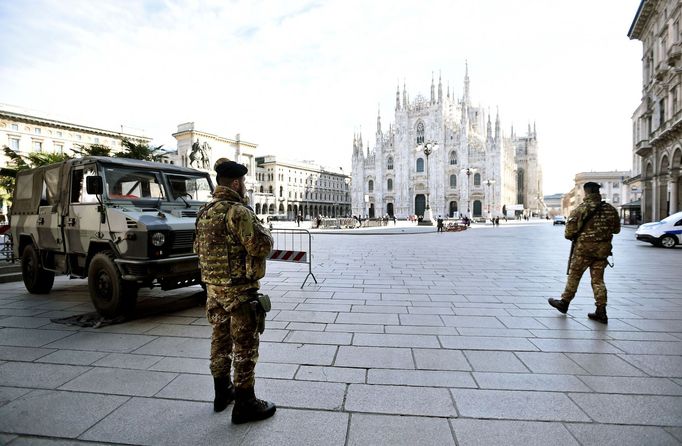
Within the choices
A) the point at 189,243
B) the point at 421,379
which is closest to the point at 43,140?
the point at 189,243

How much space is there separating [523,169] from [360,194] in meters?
45.7

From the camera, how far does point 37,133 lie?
49.5 m

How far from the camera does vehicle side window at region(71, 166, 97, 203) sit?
18.6 ft

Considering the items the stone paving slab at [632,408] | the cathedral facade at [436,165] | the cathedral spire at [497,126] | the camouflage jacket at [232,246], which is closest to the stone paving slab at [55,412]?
the camouflage jacket at [232,246]

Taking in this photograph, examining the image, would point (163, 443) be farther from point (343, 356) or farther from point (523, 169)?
point (523, 169)

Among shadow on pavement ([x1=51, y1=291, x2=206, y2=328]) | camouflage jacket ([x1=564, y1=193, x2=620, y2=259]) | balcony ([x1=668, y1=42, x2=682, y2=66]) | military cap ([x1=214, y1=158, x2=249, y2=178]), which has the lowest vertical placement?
shadow on pavement ([x1=51, y1=291, x2=206, y2=328])

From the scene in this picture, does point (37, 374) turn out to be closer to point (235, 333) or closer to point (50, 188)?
point (235, 333)

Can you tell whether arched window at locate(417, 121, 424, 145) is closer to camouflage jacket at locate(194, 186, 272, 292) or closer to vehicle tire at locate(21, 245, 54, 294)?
vehicle tire at locate(21, 245, 54, 294)

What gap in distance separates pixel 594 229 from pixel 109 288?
6.69 meters

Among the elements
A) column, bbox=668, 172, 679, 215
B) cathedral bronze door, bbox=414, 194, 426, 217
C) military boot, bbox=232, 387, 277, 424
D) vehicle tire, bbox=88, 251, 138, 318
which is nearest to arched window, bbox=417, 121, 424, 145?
cathedral bronze door, bbox=414, 194, 426, 217

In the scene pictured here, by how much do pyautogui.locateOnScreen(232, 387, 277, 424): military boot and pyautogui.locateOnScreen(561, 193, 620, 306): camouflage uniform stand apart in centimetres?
452

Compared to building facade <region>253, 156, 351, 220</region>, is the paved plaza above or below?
below

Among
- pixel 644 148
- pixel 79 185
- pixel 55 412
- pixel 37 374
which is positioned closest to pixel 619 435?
pixel 55 412

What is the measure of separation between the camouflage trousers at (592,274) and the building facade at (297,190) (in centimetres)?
7070
